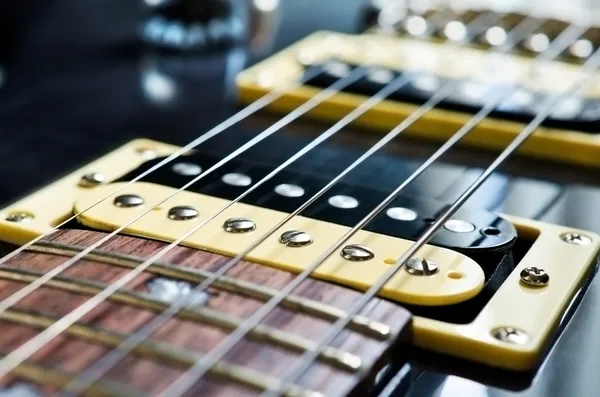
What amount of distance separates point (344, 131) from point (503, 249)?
298mm

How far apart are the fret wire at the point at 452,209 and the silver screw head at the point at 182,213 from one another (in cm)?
15

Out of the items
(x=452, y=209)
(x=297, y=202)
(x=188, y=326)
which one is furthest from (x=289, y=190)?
(x=188, y=326)

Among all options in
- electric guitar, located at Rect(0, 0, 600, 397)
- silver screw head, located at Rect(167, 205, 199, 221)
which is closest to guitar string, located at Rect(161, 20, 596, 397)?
electric guitar, located at Rect(0, 0, 600, 397)

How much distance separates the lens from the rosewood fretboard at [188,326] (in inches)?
19.0

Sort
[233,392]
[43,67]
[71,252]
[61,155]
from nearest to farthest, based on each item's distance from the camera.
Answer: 1. [233,392]
2. [71,252]
3. [61,155]
4. [43,67]

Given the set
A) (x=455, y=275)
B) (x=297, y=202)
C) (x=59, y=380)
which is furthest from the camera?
(x=297, y=202)

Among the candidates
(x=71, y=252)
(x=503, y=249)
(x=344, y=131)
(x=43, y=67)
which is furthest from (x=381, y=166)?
(x=43, y=67)

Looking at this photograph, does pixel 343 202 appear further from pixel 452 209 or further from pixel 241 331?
pixel 241 331

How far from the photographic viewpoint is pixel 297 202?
0.71 meters

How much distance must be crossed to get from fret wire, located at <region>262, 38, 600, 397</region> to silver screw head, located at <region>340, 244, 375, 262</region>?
0.02m

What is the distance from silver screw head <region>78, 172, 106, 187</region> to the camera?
29.8 inches

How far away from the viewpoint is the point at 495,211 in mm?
753

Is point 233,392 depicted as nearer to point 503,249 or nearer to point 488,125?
point 503,249

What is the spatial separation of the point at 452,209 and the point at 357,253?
0.09 meters
